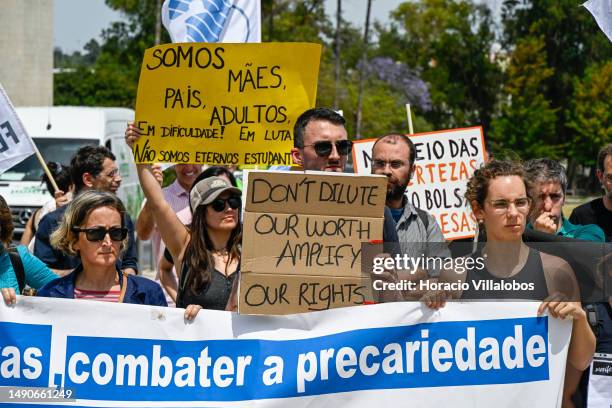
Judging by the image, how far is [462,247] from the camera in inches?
183

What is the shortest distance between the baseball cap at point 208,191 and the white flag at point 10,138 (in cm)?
217

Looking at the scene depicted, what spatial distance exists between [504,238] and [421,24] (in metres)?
64.1

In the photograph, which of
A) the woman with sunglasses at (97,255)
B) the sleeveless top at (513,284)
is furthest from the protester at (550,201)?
the woman with sunglasses at (97,255)

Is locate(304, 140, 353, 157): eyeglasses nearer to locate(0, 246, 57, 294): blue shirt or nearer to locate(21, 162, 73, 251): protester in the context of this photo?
locate(0, 246, 57, 294): blue shirt

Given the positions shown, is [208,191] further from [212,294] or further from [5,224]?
[5,224]

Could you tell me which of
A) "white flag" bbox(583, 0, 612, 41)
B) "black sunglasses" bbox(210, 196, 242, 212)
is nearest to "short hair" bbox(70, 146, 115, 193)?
"black sunglasses" bbox(210, 196, 242, 212)

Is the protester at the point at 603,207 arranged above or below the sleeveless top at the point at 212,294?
above

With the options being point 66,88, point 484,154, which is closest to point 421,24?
point 66,88

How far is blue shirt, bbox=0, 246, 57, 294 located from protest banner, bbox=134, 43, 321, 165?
0.73 m

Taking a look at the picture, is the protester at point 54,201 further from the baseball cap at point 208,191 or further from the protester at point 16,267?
the baseball cap at point 208,191

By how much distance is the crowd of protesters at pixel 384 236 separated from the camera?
450cm

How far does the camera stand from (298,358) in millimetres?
4512

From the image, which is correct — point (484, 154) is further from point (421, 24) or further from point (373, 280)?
point (421, 24)

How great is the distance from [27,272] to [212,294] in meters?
0.95
